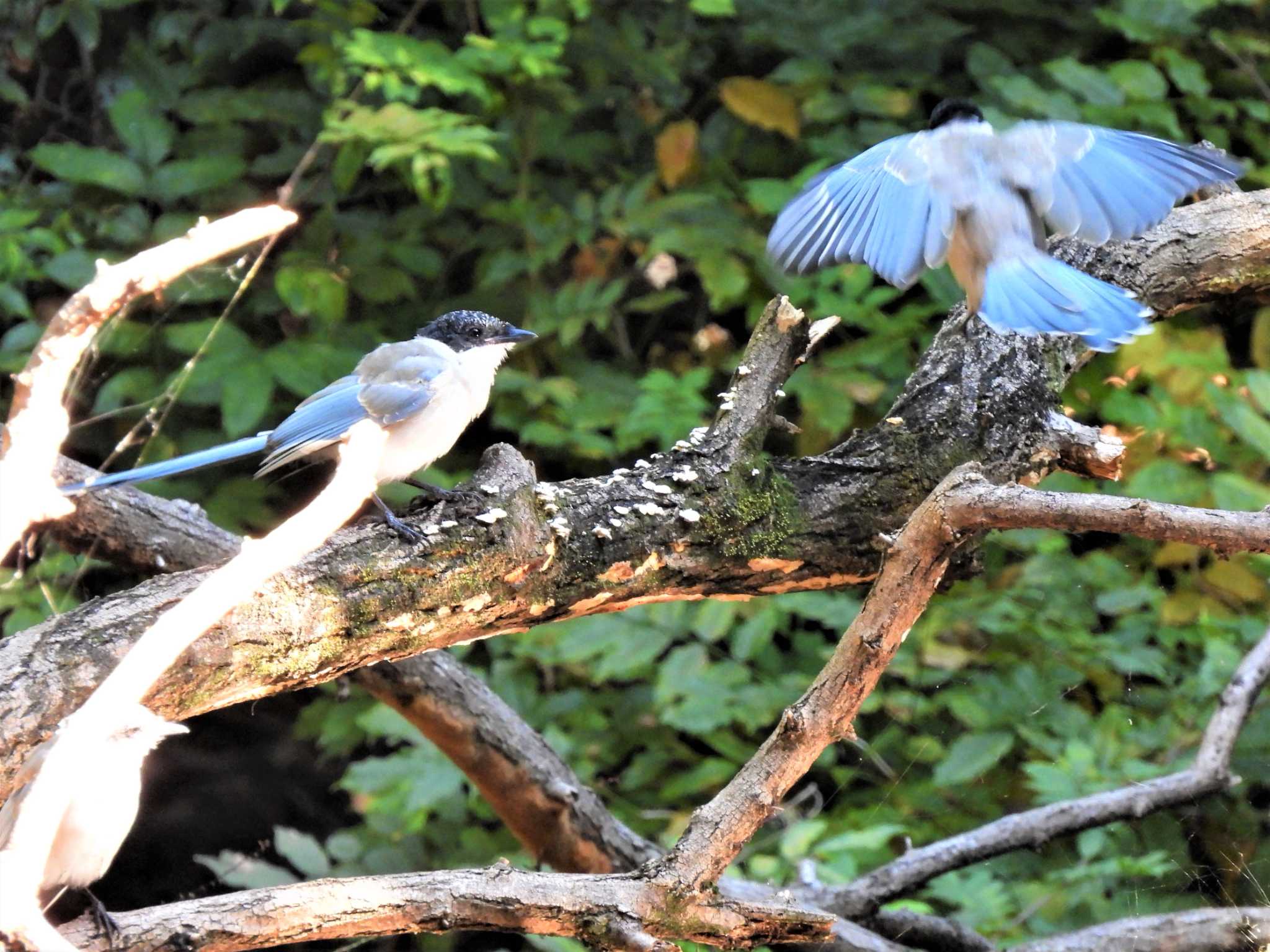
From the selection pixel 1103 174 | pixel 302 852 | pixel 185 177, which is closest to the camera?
pixel 1103 174

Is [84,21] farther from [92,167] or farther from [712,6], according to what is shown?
[712,6]

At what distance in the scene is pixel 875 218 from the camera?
2678mm

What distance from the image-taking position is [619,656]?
11.0 feet

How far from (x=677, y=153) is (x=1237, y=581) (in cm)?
208

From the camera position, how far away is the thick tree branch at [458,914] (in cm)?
165

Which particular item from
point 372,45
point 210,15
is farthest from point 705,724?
point 210,15

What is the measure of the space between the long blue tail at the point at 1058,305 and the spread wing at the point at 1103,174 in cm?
11

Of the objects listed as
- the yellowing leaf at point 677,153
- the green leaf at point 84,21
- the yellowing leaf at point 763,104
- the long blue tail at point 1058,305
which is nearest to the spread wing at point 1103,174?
the long blue tail at point 1058,305

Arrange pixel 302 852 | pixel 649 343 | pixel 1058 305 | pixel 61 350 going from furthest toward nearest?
pixel 649 343, pixel 302 852, pixel 1058 305, pixel 61 350

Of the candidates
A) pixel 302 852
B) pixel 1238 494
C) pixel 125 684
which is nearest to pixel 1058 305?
pixel 1238 494

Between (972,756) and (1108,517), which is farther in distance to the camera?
(972,756)

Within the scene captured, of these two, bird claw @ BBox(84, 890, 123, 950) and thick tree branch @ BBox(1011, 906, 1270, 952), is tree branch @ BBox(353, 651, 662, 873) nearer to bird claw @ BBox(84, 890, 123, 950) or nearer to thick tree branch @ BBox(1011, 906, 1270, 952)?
thick tree branch @ BBox(1011, 906, 1270, 952)

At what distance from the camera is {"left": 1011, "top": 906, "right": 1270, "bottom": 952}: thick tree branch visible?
257 centimetres

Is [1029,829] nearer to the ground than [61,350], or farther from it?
nearer to the ground
